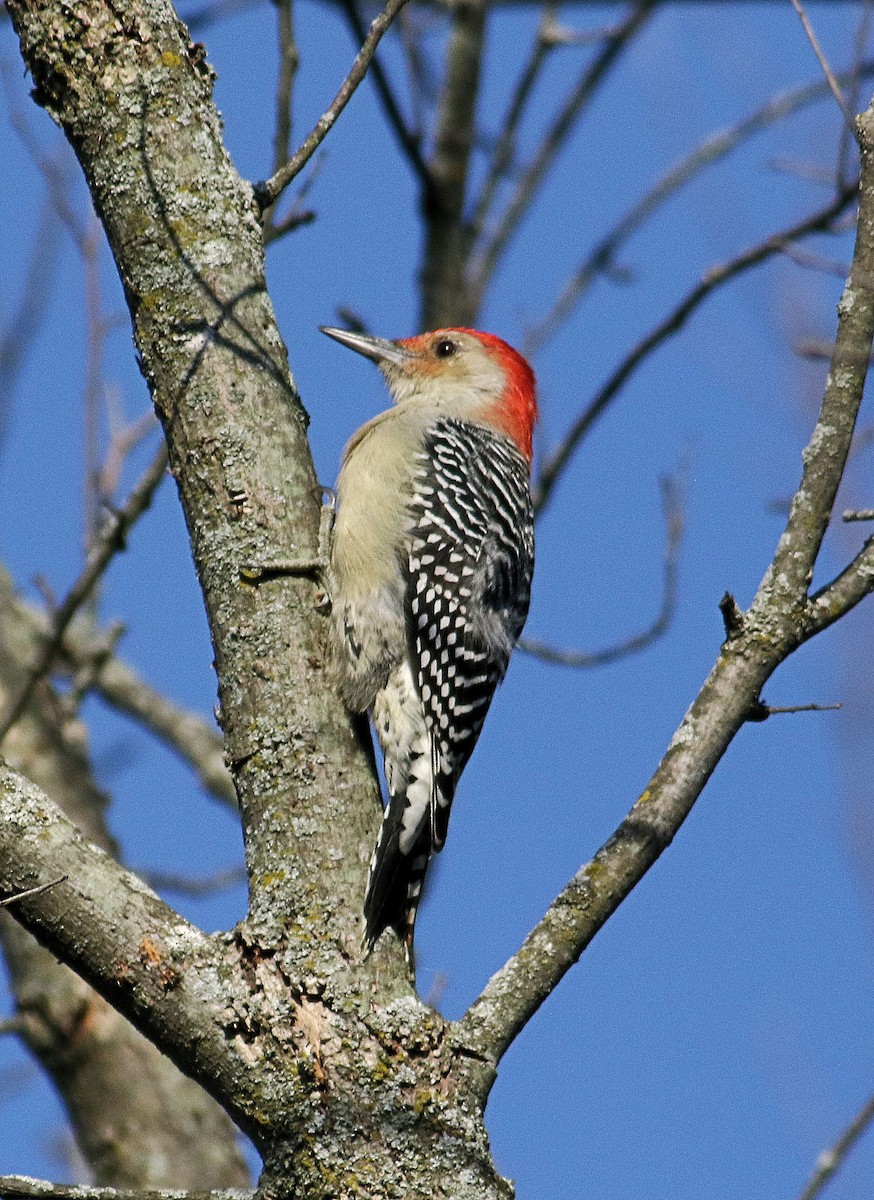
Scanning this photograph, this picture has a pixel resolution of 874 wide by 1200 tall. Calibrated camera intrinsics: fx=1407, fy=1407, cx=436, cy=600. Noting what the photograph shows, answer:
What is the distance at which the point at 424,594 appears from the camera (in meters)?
4.79

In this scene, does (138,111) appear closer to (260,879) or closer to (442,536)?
(442,536)

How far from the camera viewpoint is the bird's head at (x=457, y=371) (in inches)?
246

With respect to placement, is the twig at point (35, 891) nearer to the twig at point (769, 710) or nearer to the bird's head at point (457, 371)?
the twig at point (769, 710)

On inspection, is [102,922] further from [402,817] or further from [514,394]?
[514,394]

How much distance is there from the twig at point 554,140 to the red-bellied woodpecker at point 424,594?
134 cm

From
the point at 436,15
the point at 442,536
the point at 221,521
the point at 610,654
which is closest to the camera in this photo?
the point at 221,521

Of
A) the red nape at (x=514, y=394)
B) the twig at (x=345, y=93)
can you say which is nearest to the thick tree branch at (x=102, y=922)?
the twig at (x=345, y=93)

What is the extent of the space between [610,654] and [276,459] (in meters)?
3.03

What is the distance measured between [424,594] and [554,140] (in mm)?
3655

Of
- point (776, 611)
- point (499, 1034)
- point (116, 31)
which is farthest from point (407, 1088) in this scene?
point (116, 31)

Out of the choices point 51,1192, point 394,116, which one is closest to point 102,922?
point 51,1192

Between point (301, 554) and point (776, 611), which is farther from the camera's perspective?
point (301, 554)

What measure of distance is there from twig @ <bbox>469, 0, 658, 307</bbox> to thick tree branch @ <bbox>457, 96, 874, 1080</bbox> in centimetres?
390

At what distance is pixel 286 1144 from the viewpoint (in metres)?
2.84
